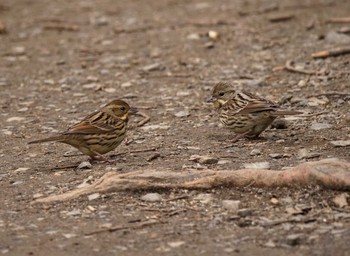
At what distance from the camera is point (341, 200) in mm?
7098

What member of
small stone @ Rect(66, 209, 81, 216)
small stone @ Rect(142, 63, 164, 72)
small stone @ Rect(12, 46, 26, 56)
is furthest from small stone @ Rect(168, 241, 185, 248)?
small stone @ Rect(12, 46, 26, 56)

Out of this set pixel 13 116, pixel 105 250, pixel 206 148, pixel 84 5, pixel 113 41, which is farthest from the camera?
pixel 84 5

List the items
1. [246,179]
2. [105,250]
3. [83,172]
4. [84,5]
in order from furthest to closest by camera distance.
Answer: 1. [84,5]
2. [83,172]
3. [246,179]
4. [105,250]

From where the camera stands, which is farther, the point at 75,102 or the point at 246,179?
the point at 75,102

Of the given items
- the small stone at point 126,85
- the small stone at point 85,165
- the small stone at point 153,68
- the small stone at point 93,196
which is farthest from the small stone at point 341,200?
the small stone at point 153,68

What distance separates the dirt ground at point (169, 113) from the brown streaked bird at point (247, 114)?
16cm

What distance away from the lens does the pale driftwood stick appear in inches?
290

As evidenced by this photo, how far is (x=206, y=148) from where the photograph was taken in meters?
9.21

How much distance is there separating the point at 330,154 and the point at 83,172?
96.1 inches

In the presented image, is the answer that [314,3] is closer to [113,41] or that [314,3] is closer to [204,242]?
[113,41]

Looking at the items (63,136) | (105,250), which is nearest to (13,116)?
(63,136)

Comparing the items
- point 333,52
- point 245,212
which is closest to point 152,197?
point 245,212

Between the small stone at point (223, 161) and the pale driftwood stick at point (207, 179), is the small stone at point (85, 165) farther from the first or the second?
the small stone at point (223, 161)

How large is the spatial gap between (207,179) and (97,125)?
5.85 ft
